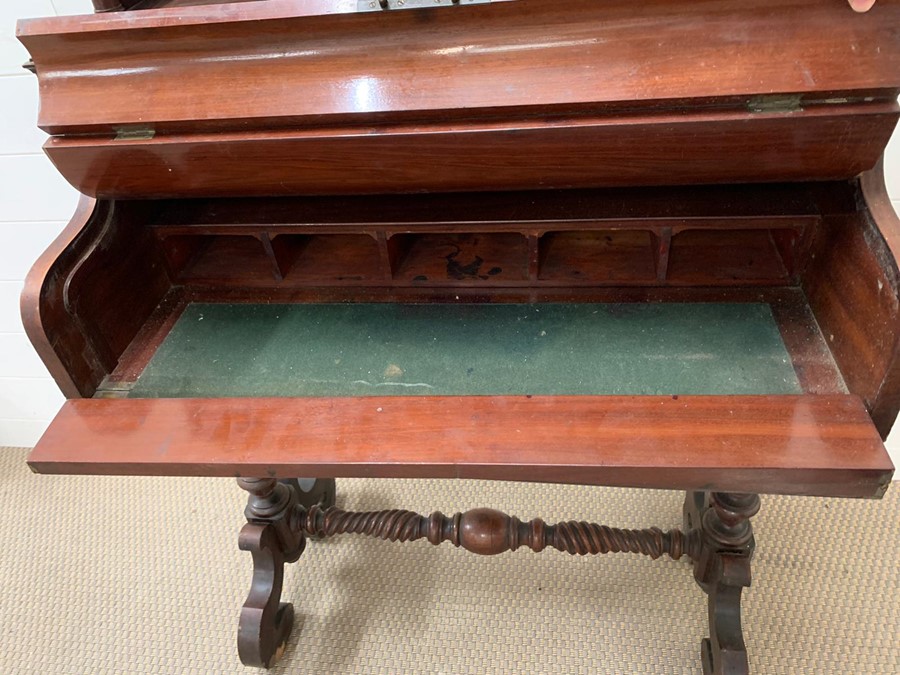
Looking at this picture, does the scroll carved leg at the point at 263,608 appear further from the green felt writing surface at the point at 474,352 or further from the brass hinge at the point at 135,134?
the brass hinge at the point at 135,134

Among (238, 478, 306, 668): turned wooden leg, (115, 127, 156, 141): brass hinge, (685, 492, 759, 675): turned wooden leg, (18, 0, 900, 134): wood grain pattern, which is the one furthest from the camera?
(238, 478, 306, 668): turned wooden leg

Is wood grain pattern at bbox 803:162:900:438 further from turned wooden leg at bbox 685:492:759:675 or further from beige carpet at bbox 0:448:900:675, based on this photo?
beige carpet at bbox 0:448:900:675

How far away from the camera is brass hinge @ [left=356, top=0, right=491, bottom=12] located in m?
0.66

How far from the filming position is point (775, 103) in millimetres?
644

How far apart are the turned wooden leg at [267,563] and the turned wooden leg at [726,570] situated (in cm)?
77

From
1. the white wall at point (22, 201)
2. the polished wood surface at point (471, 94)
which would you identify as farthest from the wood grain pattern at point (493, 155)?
the white wall at point (22, 201)

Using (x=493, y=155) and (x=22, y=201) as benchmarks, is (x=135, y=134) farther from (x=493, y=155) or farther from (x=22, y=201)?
(x=22, y=201)

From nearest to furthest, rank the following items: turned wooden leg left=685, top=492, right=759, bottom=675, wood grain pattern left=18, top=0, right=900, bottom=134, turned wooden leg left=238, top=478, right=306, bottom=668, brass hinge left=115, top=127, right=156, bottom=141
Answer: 1. wood grain pattern left=18, top=0, right=900, bottom=134
2. brass hinge left=115, top=127, right=156, bottom=141
3. turned wooden leg left=685, top=492, right=759, bottom=675
4. turned wooden leg left=238, top=478, right=306, bottom=668

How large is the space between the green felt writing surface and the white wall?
23.6 inches

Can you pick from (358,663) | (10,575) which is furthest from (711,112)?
(10,575)

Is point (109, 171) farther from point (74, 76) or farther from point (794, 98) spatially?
point (794, 98)

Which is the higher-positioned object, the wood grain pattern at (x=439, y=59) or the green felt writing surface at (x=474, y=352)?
the wood grain pattern at (x=439, y=59)

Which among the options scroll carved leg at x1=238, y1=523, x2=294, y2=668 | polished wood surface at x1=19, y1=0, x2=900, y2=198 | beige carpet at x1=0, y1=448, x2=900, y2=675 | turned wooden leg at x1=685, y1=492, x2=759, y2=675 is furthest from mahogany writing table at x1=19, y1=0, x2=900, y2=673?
beige carpet at x1=0, y1=448, x2=900, y2=675

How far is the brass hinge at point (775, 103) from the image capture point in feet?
2.10
